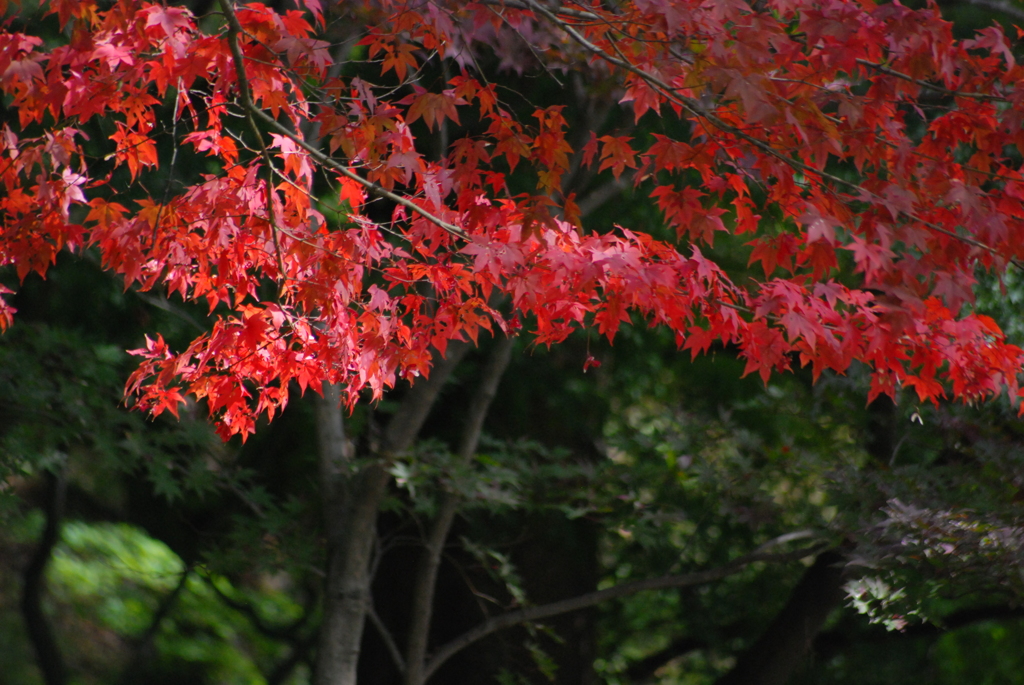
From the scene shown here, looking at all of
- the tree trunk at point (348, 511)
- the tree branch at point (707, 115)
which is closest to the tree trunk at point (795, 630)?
the tree trunk at point (348, 511)

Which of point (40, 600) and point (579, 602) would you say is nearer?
point (579, 602)

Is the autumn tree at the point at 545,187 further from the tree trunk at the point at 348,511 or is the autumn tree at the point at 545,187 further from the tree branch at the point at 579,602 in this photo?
the tree branch at the point at 579,602

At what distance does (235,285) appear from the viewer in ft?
10.6

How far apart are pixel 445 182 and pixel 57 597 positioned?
6044 mm

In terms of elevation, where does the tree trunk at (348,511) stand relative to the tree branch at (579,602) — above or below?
above

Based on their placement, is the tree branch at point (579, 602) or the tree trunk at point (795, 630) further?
the tree trunk at point (795, 630)

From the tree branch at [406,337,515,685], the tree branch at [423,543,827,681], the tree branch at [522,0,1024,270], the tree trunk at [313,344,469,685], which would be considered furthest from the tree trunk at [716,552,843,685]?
the tree branch at [522,0,1024,270]

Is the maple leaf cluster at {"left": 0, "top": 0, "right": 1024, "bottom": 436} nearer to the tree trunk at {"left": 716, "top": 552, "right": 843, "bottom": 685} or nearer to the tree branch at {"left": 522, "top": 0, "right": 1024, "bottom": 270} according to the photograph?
the tree branch at {"left": 522, "top": 0, "right": 1024, "bottom": 270}

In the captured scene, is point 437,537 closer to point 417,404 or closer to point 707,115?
point 417,404

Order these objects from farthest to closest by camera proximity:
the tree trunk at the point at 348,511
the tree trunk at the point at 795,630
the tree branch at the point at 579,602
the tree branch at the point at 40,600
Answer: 1. the tree branch at the point at 40,600
2. the tree trunk at the point at 795,630
3. the tree branch at the point at 579,602
4. the tree trunk at the point at 348,511

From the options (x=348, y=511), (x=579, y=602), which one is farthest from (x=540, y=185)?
(x=579, y=602)

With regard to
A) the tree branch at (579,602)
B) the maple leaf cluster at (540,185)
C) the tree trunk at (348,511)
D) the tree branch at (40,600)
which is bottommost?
the tree branch at (40,600)

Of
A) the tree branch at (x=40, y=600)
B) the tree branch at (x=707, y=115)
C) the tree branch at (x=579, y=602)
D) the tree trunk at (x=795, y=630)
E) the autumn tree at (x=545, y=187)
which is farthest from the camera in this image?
the tree branch at (x=40, y=600)

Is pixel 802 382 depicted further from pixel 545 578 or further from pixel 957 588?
pixel 957 588
